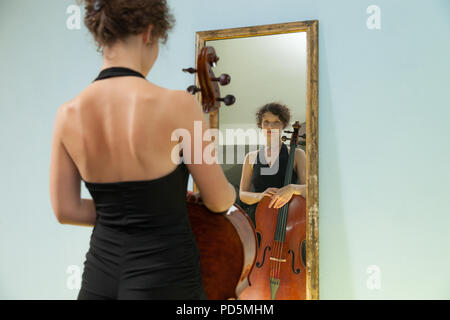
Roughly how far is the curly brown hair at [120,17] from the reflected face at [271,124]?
1125 mm

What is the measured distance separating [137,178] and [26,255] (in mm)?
1940

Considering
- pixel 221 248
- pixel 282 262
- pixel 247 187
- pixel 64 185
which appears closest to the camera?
pixel 64 185

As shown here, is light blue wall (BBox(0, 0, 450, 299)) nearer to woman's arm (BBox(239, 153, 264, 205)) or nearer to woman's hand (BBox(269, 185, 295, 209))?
woman's hand (BBox(269, 185, 295, 209))

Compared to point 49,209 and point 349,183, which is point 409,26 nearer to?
point 349,183

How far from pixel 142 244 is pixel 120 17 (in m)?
0.50

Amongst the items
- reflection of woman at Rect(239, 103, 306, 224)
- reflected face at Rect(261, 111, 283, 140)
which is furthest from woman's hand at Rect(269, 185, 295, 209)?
reflected face at Rect(261, 111, 283, 140)

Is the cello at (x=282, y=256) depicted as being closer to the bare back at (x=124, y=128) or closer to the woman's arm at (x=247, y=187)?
the woman's arm at (x=247, y=187)

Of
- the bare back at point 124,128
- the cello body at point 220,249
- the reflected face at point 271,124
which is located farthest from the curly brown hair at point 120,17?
the reflected face at point 271,124

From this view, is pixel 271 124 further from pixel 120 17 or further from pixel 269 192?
pixel 120 17

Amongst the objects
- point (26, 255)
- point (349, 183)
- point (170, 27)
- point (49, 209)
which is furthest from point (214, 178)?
point (26, 255)

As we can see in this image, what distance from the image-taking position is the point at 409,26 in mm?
1914

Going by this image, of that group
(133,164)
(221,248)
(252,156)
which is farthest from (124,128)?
(252,156)

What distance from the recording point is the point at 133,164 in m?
0.87

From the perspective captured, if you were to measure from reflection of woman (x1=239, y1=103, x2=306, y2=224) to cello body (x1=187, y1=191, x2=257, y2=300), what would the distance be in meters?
0.87
